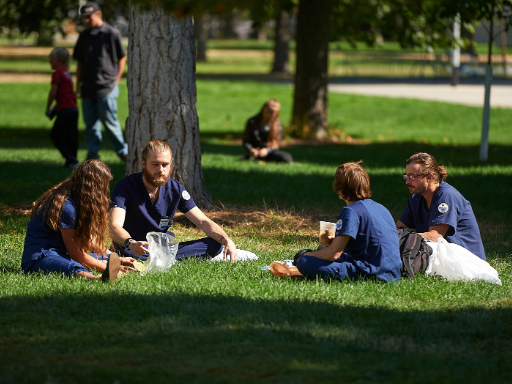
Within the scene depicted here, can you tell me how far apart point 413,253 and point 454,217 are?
0.44 metres

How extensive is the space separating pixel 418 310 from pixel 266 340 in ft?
3.87

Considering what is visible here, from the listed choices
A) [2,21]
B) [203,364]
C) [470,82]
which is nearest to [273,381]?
[203,364]

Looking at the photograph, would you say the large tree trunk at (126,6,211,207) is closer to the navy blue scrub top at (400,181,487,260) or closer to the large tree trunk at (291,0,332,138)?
the navy blue scrub top at (400,181,487,260)

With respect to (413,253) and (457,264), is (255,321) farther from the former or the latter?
(457,264)

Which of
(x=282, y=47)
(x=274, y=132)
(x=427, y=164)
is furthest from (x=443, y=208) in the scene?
(x=282, y=47)

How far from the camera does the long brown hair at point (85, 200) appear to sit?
4793 mm

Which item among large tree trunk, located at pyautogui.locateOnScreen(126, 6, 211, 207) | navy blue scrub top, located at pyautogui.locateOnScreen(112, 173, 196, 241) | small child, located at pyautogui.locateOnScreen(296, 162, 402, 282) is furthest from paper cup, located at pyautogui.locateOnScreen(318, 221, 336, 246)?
large tree trunk, located at pyautogui.locateOnScreen(126, 6, 211, 207)

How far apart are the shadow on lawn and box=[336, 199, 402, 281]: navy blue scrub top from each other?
589mm

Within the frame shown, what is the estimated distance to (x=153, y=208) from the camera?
5453 millimetres

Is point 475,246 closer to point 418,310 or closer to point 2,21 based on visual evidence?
point 418,310

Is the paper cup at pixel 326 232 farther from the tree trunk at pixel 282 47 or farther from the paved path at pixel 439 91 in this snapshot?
the tree trunk at pixel 282 47

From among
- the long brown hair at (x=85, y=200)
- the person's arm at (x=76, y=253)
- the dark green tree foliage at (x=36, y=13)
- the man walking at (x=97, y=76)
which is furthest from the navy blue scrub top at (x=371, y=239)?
the dark green tree foliage at (x=36, y=13)

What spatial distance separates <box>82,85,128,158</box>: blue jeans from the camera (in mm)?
10062

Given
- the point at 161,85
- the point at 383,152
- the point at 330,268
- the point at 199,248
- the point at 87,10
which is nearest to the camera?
the point at 330,268
